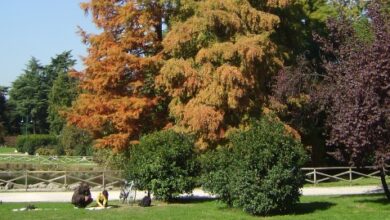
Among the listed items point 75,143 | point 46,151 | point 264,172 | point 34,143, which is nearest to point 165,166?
point 264,172

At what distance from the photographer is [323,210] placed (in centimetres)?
1711

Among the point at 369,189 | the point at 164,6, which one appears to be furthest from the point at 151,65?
the point at 369,189

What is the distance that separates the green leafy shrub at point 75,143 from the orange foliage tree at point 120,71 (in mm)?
29631

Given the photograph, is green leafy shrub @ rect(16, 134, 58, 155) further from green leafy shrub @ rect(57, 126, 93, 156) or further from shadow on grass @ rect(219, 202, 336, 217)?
shadow on grass @ rect(219, 202, 336, 217)

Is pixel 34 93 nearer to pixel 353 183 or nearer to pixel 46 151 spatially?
pixel 46 151

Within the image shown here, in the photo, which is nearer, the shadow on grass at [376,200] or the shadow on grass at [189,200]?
the shadow on grass at [376,200]

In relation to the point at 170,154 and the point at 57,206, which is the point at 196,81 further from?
the point at 57,206

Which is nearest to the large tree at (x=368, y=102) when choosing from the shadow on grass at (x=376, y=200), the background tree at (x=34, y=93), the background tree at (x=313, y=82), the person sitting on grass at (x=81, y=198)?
the background tree at (x=313, y=82)

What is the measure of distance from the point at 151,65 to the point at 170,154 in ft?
39.2

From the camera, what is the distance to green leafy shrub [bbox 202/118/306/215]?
53.5ft

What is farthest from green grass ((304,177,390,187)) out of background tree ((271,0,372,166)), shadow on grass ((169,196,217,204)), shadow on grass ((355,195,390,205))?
shadow on grass ((169,196,217,204))

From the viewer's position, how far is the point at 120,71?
3173 centimetres

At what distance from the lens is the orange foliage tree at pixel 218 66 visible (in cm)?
2820

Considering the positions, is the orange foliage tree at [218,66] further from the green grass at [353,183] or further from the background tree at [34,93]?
the background tree at [34,93]
